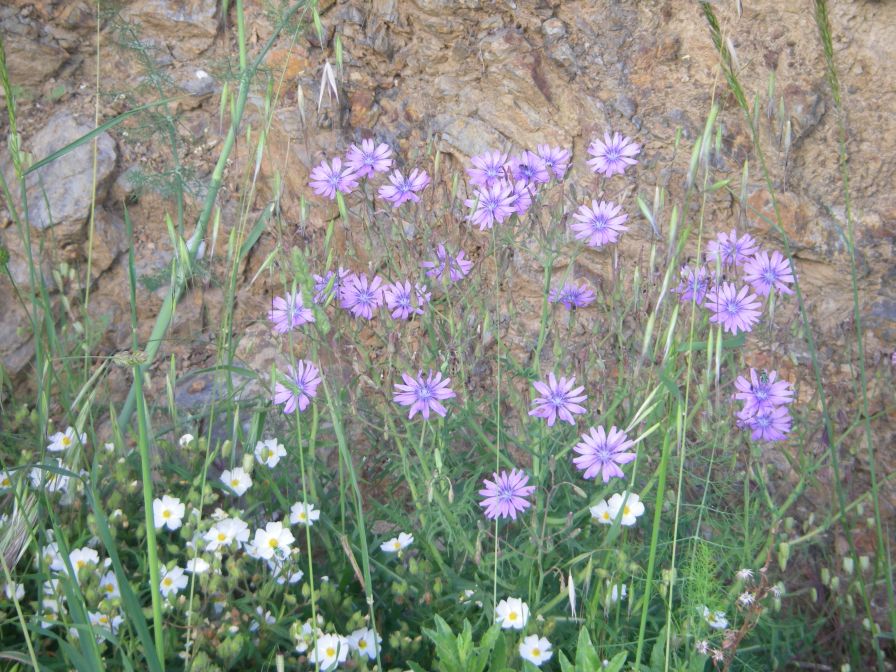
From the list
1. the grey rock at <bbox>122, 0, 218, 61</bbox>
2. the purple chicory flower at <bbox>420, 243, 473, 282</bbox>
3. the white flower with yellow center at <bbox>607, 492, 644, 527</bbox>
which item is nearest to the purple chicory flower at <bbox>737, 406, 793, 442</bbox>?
the white flower with yellow center at <bbox>607, 492, 644, 527</bbox>

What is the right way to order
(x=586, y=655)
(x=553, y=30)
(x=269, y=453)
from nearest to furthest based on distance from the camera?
(x=586, y=655) < (x=269, y=453) < (x=553, y=30)

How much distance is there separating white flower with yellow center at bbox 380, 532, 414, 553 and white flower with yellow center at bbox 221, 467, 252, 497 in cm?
37

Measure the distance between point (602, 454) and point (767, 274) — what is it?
1.99 feet

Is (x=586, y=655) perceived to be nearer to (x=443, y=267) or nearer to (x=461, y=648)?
(x=461, y=648)

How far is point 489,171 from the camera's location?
7.30 ft


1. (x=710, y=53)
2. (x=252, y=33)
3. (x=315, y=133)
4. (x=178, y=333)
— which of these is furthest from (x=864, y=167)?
(x=178, y=333)

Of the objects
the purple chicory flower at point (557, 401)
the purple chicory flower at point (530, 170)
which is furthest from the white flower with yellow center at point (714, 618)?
the purple chicory flower at point (530, 170)

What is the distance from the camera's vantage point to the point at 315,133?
11.1ft

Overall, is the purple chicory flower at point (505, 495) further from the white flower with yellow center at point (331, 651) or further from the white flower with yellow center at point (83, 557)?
the white flower with yellow center at point (83, 557)

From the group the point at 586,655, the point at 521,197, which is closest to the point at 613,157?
the point at 521,197

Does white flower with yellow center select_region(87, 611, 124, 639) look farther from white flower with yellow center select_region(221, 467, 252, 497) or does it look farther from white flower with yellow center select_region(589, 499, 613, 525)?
white flower with yellow center select_region(589, 499, 613, 525)

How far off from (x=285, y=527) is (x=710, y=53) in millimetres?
2027

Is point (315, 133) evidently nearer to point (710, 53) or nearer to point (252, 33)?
point (252, 33)

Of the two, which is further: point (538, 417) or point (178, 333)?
point (178, 333)
